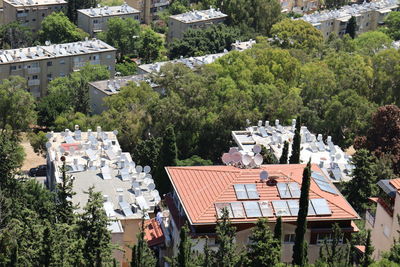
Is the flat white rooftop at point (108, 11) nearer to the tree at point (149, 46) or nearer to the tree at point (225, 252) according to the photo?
the tree at point (149, 46)

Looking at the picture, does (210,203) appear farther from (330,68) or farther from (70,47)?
(70,47)

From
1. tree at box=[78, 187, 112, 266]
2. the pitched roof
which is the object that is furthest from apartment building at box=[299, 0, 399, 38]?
tree at box=[78, 187, 112, 266]

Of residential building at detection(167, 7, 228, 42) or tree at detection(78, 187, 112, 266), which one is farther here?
residential building at detection(167, 7, 228, 42)

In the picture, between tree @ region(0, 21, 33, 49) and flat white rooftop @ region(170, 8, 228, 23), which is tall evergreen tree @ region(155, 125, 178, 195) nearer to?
tree @ region(0, 21, 33, 49)

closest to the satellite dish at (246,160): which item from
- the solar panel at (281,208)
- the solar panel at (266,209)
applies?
the solar panel at (266,209)

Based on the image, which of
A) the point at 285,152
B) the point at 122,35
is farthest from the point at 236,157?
the point at 122,35

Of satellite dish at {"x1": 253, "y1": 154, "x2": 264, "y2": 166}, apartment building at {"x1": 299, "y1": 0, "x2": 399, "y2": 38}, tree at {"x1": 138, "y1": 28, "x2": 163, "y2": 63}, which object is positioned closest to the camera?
satellite dish at {"x1": 253, "y1": 154, "x2": 264, "y2": 166}

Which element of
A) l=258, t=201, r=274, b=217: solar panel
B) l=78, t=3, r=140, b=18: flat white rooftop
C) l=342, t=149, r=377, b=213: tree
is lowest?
l=78, t=3, r=140, b=18: flat white rooftop

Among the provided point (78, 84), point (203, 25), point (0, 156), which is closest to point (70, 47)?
point (78, 84)
